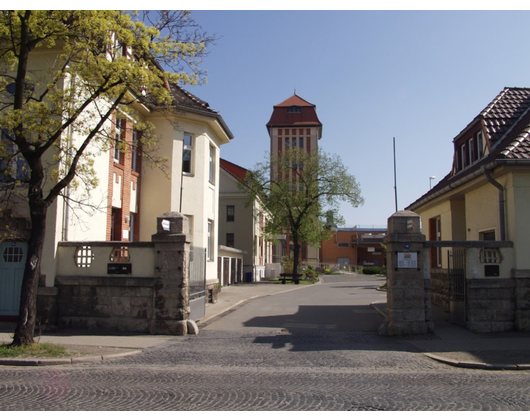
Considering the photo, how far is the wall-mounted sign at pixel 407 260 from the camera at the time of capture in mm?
12578

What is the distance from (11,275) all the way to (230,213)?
2897 centimetres

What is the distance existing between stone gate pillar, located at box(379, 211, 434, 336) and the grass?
7.63 metres

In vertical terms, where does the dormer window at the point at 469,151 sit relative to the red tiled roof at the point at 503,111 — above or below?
below

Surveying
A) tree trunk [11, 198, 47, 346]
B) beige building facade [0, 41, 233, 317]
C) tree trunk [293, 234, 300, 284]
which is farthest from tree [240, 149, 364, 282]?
tree trunk [11, 198, 47, 346]

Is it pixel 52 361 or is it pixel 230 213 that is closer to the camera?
pixel 52 361

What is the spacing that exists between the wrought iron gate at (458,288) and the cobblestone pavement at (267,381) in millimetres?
2468

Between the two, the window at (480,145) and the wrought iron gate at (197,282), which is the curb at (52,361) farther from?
the window at (480,145)

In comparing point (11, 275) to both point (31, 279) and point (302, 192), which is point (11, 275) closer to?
point (31, 279)

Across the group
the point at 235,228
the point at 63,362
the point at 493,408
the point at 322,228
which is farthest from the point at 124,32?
the point at 322,228

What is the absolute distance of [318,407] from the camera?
6352mm

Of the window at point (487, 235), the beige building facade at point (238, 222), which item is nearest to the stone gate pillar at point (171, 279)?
the window at point (487, 235)

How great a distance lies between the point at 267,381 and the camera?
26.3 ft

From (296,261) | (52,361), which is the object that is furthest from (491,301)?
(296,261)

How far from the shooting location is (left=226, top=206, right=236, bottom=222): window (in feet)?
139
